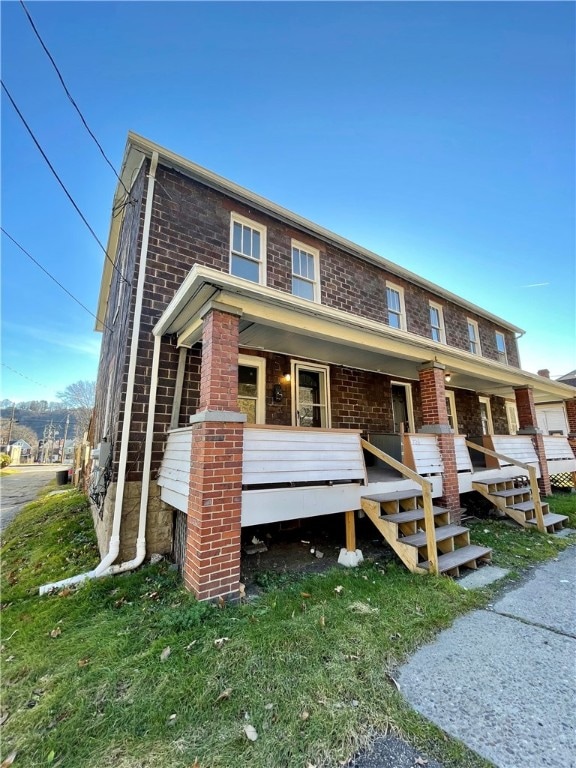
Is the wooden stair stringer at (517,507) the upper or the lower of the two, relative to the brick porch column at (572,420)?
lower

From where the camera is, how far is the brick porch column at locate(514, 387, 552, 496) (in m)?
8.88

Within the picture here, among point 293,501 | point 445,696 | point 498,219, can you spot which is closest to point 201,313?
point 293,501

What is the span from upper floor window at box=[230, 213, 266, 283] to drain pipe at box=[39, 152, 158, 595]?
163 centimetres

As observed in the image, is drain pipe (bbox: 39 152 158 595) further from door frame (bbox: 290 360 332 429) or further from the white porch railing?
door frame (bbox: 290 360 332 429)

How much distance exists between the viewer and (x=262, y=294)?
160 inches

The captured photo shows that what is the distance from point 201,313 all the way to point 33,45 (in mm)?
3612

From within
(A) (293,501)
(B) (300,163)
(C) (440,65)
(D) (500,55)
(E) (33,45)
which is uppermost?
(B) (300,163)

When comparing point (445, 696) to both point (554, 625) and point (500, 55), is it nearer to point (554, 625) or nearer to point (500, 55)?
point (554, 625)

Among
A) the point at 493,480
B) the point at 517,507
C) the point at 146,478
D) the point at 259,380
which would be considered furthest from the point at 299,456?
the point at 493,480

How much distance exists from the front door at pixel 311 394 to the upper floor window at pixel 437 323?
5154 mm

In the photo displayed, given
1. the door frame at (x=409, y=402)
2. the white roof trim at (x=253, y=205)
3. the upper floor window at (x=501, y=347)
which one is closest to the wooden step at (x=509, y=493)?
the door frame at (x=409, y=402)

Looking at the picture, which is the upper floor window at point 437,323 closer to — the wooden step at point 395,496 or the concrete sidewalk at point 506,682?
the wooden step at point 395,496

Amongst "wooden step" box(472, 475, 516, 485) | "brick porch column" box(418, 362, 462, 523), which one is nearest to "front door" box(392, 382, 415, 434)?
"wooden step" box(472, 475, 516, 485)

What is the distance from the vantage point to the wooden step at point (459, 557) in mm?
4228
